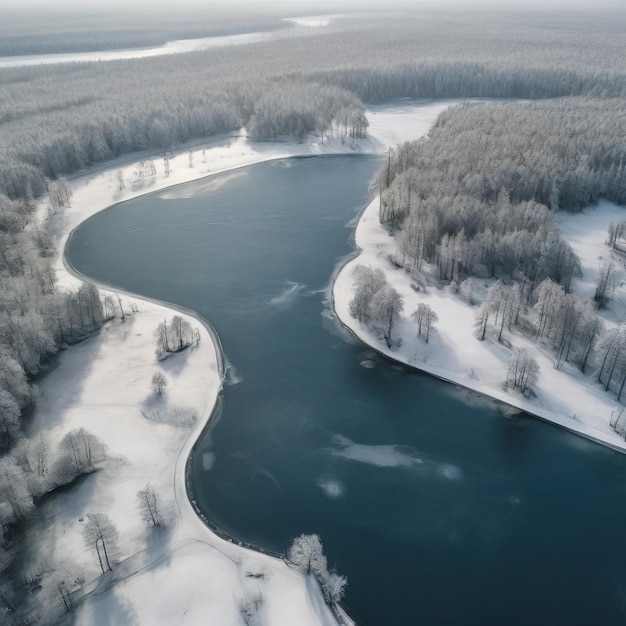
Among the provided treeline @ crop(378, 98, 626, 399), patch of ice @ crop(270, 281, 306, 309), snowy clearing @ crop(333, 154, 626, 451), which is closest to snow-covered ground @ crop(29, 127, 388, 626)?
patch of ice @ crop(270, 281, 306, 309)

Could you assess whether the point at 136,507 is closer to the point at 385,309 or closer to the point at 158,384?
the point at 158,384

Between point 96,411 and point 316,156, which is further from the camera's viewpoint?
point 316,156

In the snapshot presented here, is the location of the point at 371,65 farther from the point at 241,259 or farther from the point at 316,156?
the point at 241,259

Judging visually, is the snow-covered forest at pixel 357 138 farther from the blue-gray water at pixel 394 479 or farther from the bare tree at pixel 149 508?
the blue-gray water at pixel 394 479

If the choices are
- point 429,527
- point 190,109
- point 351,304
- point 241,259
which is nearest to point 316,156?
point 190,109

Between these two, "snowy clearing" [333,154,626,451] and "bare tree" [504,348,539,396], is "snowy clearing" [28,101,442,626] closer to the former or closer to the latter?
"snowy clearing" [333,154,626,451]
